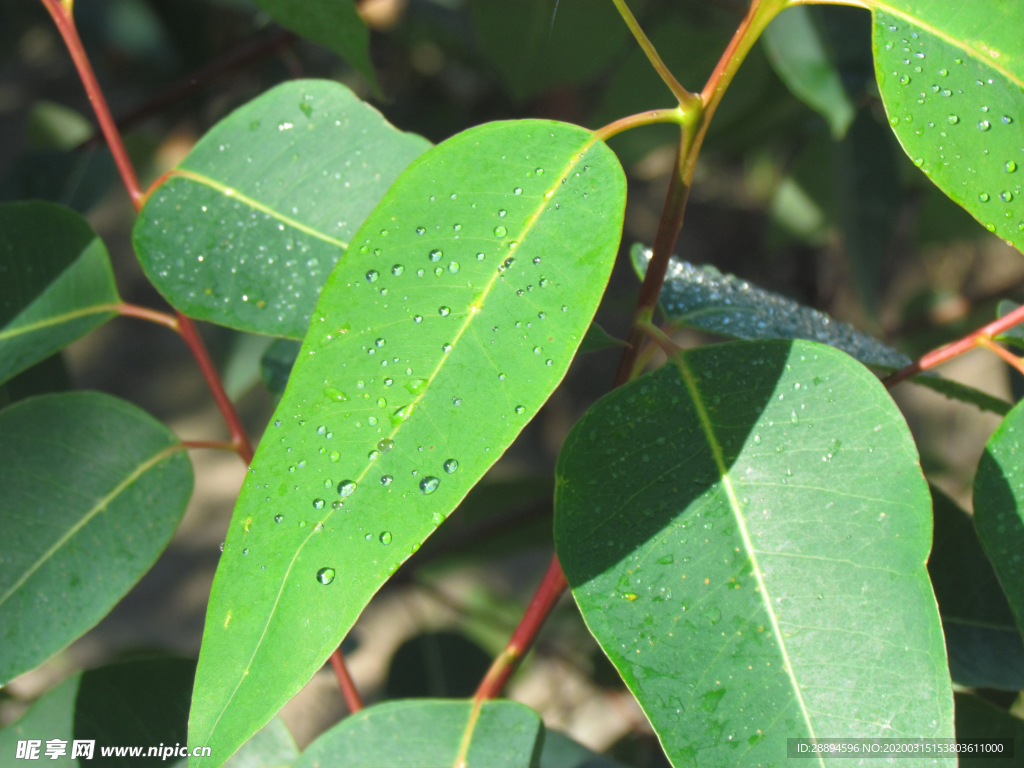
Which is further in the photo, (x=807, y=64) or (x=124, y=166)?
(x=807, y=64)

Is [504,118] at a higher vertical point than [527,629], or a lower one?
higher

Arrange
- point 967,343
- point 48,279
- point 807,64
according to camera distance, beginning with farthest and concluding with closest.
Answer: point 807,64
point 48,279
point 967,343

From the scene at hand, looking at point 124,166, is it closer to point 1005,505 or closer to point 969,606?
point 1005,505

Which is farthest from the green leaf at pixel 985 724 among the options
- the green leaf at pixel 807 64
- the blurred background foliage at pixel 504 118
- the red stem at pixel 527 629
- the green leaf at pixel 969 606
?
the green leaf at pixel 807 64

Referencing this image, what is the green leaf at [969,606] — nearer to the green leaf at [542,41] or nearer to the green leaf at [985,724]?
the green leaf at [985,724]

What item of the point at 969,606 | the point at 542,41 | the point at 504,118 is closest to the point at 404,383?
the point at 969,606

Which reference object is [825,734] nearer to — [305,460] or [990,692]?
[305,460]

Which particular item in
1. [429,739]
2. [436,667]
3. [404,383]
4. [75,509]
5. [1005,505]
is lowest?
[436,667]
